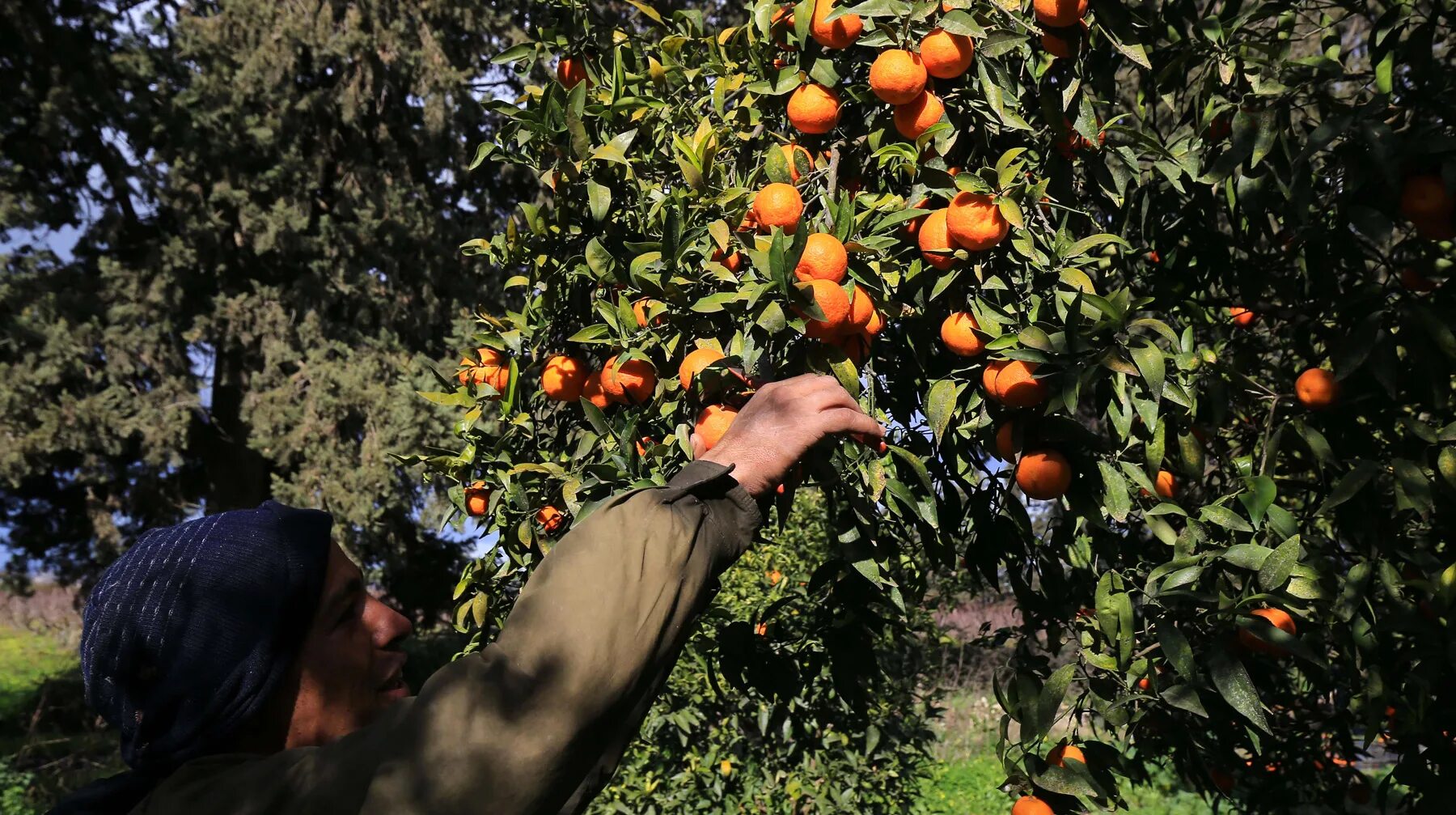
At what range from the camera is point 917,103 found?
57.2 inches

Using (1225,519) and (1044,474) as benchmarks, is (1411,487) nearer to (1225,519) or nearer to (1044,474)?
(1225,519)

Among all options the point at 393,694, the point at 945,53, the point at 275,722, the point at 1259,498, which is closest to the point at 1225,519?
Result: the point at 1259,498

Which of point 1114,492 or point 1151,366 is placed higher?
point 1151,366

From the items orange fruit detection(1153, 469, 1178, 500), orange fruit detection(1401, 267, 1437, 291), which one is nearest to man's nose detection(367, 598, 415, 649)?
orange fruit detection(1153, 469, 1178, 500)

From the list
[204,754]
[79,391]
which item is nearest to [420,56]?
[79,391]

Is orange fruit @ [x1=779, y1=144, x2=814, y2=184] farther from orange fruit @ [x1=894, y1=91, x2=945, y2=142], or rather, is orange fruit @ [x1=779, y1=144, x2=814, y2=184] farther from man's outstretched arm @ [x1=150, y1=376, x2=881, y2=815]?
man's outstretched arm @ [x1=150, y1=376, x2=881, y2=815]

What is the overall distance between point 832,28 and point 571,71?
0.57 metres

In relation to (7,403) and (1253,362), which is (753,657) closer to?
(1253,362)

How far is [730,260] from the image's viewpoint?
1.42m

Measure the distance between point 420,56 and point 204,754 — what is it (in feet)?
31.6

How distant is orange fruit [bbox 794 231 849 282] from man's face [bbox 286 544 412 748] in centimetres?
60

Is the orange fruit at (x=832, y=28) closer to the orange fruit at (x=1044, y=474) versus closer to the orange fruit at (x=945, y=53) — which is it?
the orange fruit at (x=945, y=53)

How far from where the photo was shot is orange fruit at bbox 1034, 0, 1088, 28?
1.44 metres

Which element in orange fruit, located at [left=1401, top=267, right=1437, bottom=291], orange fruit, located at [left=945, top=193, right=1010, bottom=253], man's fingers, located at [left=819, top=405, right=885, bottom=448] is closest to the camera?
man's fingers, located at [left=819, top=405, right=885, bottom=448]
